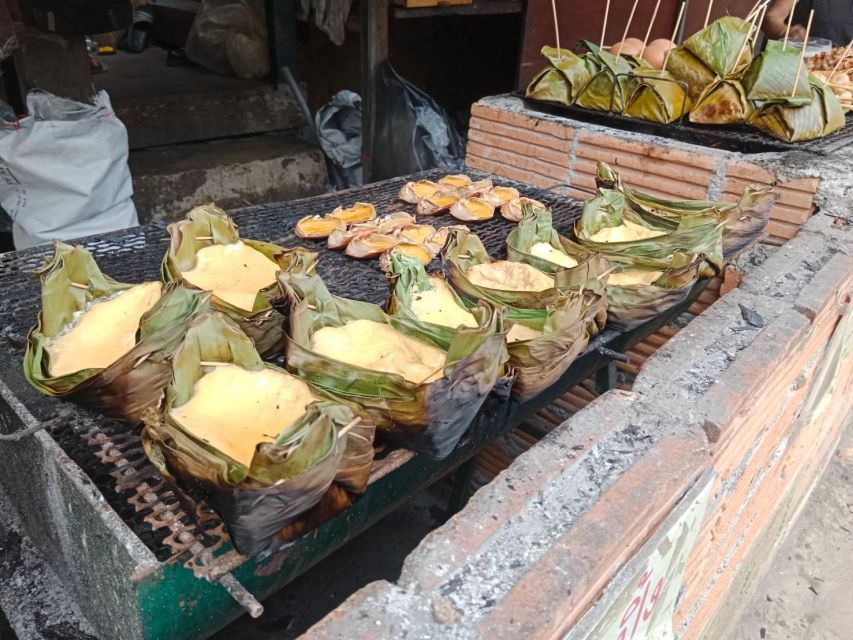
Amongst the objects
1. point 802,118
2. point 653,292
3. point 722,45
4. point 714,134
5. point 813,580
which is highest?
point 722,45

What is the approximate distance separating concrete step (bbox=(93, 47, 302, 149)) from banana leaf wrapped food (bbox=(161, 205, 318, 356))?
4124mm

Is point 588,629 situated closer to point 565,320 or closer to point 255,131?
point 565,320

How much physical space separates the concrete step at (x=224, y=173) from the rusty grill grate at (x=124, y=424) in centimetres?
273

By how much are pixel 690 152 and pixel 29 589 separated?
3.00 m

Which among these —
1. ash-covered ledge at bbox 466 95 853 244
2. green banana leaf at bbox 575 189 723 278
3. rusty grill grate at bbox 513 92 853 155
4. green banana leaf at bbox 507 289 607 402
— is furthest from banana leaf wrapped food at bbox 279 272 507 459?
rusty grill grate at bbox 513 92 853 155

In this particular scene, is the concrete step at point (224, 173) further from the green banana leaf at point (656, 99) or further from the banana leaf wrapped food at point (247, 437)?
the banana leaf wrapped food at point (247, 437)

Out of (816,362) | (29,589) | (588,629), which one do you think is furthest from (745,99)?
(29,589)

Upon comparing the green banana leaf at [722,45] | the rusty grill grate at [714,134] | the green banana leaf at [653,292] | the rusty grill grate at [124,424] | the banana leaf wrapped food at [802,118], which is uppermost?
the green banana leaf at [722,45]

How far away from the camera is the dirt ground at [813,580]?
11.4ft

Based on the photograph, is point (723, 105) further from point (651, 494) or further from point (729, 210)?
point (651, 494)

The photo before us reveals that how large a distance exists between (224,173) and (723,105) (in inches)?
156

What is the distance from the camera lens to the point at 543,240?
8.25ft

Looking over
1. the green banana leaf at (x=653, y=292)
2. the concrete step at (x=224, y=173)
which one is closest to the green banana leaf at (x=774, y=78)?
the green banana leaf at (x=653, y=292)

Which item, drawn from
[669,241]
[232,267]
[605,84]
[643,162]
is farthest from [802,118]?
[232,267]
